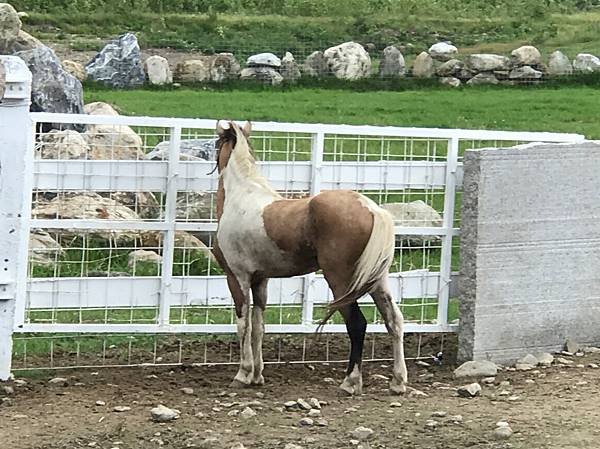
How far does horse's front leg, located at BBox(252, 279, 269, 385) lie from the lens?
708 cm

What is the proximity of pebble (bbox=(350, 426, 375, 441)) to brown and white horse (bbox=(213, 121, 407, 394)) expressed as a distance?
801 mm

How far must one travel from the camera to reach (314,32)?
89.2 ft

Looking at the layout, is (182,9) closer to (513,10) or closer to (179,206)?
(513,10)

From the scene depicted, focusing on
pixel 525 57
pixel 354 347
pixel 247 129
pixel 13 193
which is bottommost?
pixel 354 347

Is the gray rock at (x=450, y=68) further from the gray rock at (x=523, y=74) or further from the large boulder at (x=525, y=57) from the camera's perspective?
the large boulder at (x=525, y=57)

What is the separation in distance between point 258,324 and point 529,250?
1.74 meters

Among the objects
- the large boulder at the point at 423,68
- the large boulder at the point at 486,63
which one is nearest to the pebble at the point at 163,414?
the large boulder at the point at 423,68

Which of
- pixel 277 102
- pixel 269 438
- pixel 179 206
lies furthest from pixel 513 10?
pixel 269 438

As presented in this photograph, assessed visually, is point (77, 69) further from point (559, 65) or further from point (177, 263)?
point (177, 263)

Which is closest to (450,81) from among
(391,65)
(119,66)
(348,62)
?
(391,65)

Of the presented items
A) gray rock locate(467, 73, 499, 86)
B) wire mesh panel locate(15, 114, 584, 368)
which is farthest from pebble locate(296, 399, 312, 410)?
gray rock locate(467, 73, 499, 86)

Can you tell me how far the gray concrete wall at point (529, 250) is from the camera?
7.53m

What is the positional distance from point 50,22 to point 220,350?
20.0 m

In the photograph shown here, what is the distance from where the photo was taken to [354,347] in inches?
269
